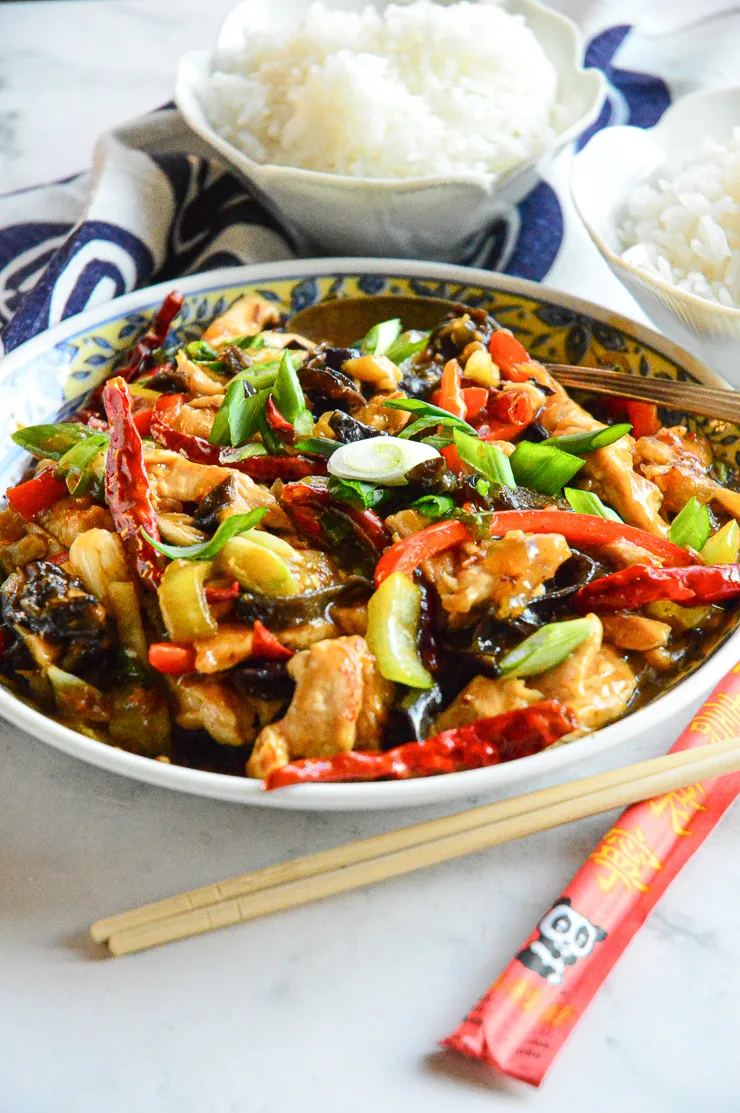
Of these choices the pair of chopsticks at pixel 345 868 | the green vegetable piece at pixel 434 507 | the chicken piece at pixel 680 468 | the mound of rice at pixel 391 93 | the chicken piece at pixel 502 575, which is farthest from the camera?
the mound of rice at pixel 391 93

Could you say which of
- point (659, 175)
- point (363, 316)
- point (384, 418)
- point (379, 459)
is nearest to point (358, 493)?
point (379, 459)

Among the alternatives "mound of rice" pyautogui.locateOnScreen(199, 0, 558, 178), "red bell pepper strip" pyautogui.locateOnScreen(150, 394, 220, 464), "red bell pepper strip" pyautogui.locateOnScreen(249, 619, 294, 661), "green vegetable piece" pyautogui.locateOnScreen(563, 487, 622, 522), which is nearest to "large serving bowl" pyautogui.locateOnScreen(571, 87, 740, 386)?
"mound of rice" pyautogui.locateOnScreen(199, 0, 558, 178)

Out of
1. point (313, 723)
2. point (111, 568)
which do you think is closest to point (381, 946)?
point (313, 723)

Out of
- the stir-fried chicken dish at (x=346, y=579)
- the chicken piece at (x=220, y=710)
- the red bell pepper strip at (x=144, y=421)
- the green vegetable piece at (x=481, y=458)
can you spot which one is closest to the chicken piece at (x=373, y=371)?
the stir-fried chicken dish at (x=346, y=579)

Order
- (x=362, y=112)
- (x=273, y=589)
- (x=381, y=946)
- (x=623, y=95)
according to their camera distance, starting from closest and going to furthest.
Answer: (x=381, y=946), (x=273, y=589), (x=362, y=112), (x=623, y=95)

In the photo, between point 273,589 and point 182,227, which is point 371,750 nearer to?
point 273,589

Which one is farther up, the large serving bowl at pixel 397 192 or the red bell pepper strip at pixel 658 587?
the large serving bowl at pixel 397 192

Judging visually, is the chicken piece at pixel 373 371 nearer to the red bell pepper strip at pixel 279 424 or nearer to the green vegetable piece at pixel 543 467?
the red bell pepper strip at pixel 279 424
